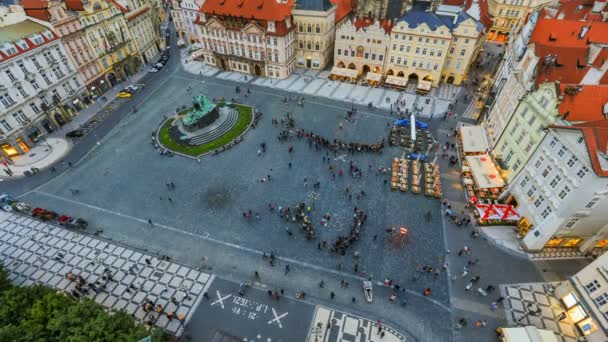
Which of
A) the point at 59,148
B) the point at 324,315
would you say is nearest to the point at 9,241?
the point at 59,148

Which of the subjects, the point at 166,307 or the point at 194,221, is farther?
the point at 194,221

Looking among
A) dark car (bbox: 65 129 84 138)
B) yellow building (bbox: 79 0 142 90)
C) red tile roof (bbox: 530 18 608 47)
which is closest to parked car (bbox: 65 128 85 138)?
dark car (bbox: 65 129 84 138)

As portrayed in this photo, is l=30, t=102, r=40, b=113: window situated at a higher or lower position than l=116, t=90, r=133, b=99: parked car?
higher

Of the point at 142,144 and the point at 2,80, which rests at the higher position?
the point at 2,80

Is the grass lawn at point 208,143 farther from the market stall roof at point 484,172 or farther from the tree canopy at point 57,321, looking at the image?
the market stall roof at point 484,172

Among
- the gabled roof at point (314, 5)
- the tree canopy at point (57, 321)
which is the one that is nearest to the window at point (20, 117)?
the tree canopy at point (57, 321)

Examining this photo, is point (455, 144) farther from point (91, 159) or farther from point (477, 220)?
point (91, 159)

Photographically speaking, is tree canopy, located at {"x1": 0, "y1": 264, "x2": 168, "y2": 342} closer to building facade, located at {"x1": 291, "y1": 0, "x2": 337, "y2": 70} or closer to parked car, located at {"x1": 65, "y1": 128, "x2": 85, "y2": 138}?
parked car, located at {"x1": 65, "y1": 128, "x2": 85, "y2": 138}
